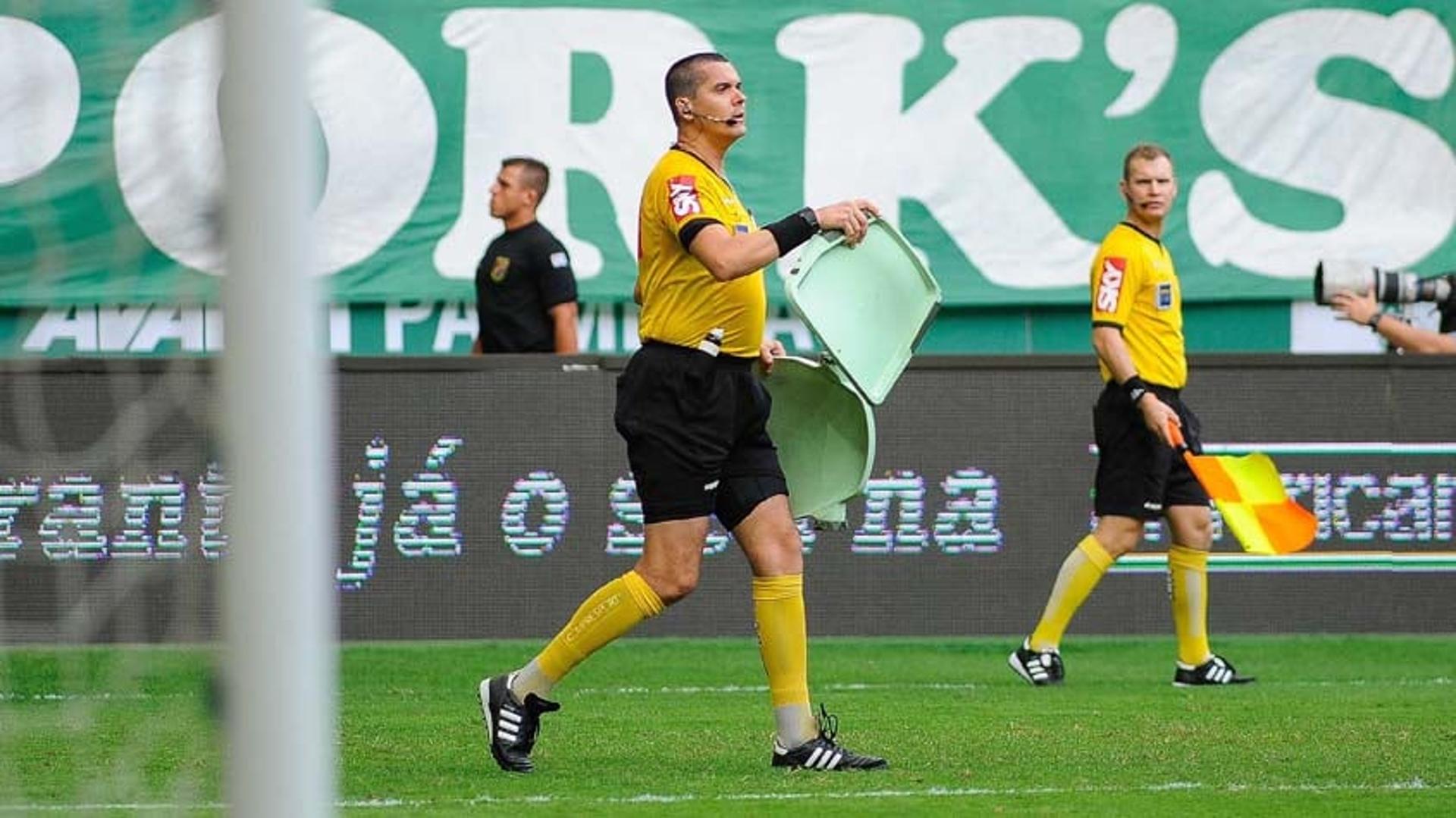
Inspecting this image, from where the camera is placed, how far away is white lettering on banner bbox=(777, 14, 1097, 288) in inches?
543

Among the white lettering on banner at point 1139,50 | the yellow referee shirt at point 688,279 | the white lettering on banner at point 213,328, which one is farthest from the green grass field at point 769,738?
the white lettering on banner at point 1139,50

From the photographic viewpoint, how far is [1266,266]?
45.9 feet

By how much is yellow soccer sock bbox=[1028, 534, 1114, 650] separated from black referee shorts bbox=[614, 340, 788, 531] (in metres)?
3.16

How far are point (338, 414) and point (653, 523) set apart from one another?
4.90m

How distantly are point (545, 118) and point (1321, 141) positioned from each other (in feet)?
13.4

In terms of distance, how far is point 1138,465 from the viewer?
10352mm

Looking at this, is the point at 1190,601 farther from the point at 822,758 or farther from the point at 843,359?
the point at 822,758

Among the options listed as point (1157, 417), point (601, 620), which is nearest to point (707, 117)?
point (601, 620)

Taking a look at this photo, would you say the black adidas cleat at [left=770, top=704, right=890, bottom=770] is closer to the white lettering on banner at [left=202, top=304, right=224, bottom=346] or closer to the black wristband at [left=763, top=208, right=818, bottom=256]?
the black wristband at [left=763, top=208, right=818, bottom=256]

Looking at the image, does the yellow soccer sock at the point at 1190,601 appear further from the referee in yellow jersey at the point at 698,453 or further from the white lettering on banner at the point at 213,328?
the white lettering on banner at the point at 213,328

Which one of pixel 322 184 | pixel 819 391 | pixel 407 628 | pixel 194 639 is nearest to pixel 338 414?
pixel 407 628

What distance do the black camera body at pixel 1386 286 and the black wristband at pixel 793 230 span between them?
345 centimetres

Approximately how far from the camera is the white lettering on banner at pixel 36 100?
18.3 feet

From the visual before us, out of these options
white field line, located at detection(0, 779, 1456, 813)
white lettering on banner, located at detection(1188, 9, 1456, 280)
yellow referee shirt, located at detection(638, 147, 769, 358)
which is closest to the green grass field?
white field line, located at detection(0, 779, 1456, 813)
